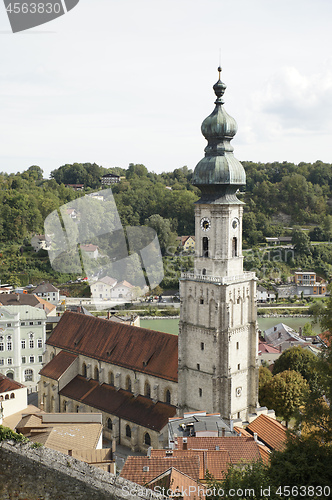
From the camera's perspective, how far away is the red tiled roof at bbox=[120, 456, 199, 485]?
1617 centimetres

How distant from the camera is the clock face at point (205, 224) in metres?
25.2

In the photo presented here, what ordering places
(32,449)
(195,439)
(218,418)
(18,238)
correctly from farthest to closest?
(18,238)
(218,418)
(195,439)
(32,449)

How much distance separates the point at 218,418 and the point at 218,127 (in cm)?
1233

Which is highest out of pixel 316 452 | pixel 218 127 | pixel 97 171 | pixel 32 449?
pixel 97 171

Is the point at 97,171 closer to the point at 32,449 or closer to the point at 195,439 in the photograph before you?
the point at 195,439

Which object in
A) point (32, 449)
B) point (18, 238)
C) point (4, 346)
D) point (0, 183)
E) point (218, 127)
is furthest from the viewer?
point (0, 183)

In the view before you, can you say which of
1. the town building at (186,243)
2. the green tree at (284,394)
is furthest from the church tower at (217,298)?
the town building at (186,243)

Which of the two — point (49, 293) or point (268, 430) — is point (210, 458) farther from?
point (49, 293)

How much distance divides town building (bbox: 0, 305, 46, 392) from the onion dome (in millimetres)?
19474

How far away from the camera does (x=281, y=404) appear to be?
29578mm

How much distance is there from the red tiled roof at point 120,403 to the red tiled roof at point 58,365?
90 cm

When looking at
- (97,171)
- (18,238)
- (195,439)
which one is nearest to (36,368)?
(195,439)

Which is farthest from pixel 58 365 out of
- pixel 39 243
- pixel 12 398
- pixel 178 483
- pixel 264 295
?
pixel 39 243

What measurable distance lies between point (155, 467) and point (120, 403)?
12323 mm
